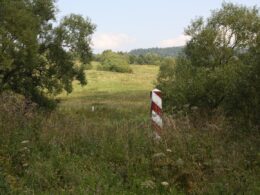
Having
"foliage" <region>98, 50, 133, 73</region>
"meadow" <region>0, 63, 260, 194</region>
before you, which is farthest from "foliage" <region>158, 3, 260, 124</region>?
"foliage" <region>98, 50, 133, 73</region>

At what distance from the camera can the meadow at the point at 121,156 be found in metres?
5.96

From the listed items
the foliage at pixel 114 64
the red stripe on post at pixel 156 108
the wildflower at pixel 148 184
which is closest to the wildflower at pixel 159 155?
the wildflower at pixel 148 184

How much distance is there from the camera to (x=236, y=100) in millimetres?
8578

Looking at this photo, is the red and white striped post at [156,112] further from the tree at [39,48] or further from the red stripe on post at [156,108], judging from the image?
the tree at [39,48]

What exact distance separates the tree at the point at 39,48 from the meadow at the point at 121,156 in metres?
20.9

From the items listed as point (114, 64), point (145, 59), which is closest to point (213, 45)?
point (114, 64)

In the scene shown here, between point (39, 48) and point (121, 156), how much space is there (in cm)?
2722

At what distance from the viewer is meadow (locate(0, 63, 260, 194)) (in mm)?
5965

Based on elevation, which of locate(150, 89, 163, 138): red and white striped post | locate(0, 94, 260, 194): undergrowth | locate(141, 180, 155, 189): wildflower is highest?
locate(150, 89, 163, 138): red and white striped post

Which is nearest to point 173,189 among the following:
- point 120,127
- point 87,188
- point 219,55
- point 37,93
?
point 87,188

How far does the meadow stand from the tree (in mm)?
20908

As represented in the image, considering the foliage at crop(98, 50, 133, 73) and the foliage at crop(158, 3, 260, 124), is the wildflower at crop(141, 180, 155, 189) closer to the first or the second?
the foliage at crop(158, 3, 260, 124)

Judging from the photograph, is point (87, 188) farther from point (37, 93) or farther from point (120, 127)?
point (37, 93)

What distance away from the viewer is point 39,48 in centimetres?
3288
